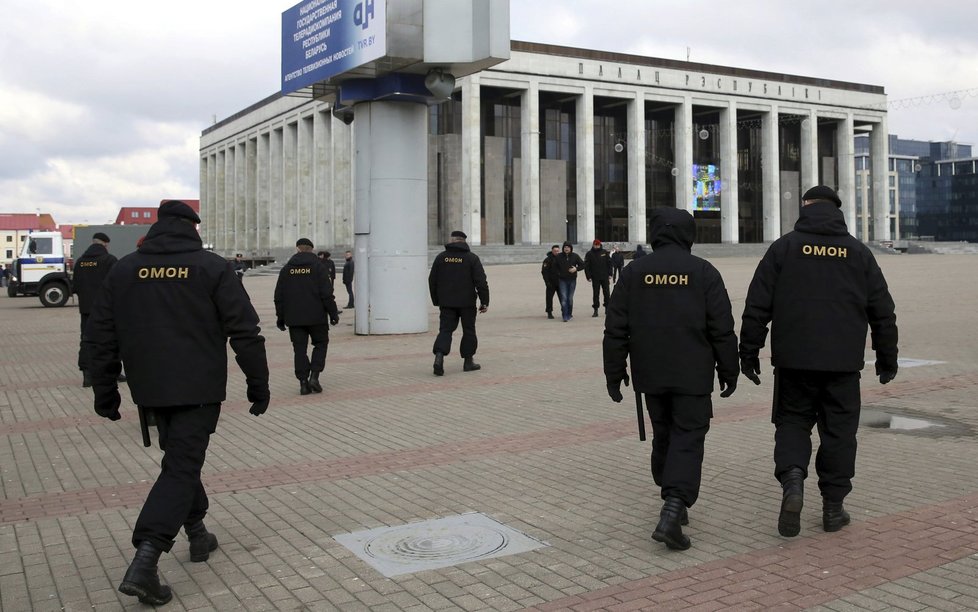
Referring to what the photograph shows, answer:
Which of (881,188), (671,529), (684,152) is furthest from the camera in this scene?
(881,188)

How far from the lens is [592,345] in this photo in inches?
609

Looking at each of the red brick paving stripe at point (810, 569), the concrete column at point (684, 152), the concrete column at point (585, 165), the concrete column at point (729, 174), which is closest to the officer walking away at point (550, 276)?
the red brick paving stripe at point (810, 569)

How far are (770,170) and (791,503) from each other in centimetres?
7071

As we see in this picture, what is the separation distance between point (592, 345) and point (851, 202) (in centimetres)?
6696

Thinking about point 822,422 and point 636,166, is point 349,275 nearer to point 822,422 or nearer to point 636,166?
point 822,422

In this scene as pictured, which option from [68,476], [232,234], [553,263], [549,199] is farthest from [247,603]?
[232,234]

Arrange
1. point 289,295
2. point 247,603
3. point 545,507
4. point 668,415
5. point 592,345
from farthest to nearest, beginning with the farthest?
point 592,345 < point 289,295 < point 545,507 < point 668,415 < point 247,603

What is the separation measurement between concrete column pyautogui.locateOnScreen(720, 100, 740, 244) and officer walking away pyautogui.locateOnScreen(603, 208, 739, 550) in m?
66.9

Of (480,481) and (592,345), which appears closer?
(480,481)

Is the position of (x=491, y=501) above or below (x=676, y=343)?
below

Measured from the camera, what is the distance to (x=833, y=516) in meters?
5.16

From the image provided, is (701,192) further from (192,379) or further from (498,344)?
(192,379)

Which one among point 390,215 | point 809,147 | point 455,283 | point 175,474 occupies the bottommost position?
point 175,474

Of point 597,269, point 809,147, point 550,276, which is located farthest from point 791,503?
point 809,147
